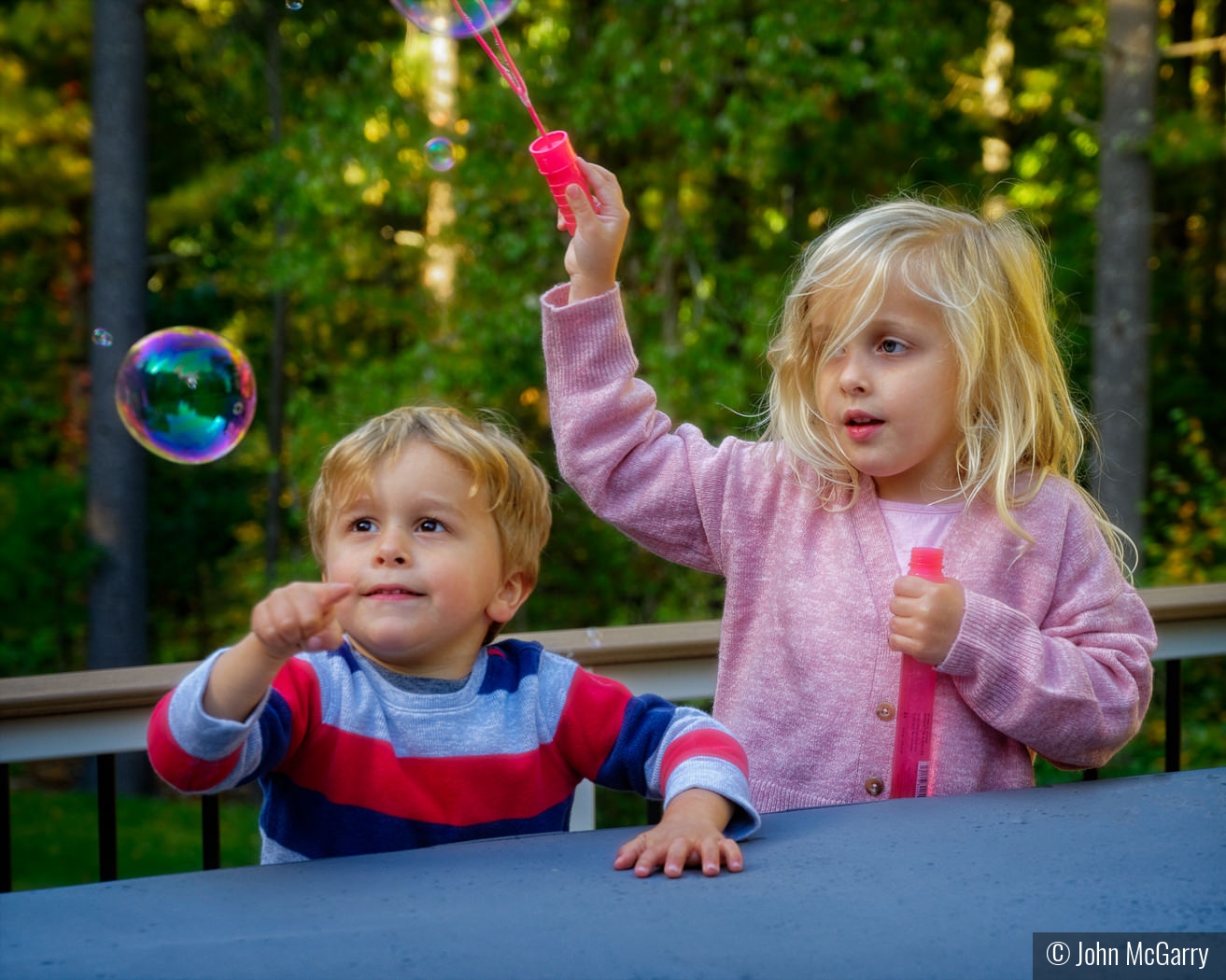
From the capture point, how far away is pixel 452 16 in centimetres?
257

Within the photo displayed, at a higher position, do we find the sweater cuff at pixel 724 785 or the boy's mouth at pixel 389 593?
the boy's mouth at pixel 389 593

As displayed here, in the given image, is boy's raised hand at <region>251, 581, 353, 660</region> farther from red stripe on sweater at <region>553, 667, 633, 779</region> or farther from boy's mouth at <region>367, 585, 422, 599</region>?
red stripe on sweater at <region>553, 667, 633, 779</region>

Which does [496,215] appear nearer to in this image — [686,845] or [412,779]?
[412,779]

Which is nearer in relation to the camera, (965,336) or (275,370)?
(965,336)

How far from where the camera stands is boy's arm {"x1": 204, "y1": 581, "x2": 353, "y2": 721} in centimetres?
108

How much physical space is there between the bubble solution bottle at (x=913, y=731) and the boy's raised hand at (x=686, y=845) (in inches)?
14.0

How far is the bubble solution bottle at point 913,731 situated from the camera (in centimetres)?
144

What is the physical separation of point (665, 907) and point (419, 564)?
0.49 m

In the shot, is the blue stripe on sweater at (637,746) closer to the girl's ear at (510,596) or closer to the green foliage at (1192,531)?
the girl's ear at (510,596)

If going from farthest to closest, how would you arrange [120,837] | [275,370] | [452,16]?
[275,370]
[120,837]
[452,16]

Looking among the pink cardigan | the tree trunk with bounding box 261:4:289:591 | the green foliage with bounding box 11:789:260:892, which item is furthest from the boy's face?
the tree trunk with bounding box 261:4:289:591

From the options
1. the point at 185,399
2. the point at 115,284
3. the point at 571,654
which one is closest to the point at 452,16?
the point at 185,399

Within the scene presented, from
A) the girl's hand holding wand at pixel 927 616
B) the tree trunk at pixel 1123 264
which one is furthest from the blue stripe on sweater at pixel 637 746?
the tree trunk at pixel 1123 264

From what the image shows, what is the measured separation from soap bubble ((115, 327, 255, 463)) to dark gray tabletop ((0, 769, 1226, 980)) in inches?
52.7
